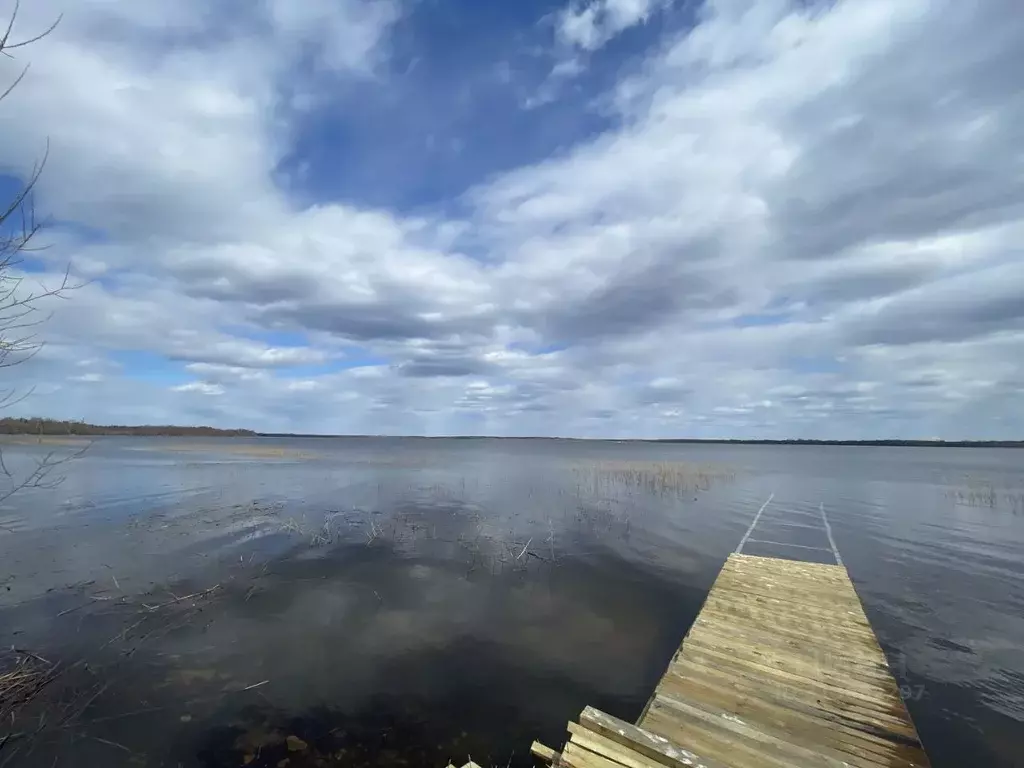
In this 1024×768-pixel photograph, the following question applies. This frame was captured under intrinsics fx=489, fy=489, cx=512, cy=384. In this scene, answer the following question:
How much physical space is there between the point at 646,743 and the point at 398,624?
10.6 m

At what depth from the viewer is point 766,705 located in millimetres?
8570

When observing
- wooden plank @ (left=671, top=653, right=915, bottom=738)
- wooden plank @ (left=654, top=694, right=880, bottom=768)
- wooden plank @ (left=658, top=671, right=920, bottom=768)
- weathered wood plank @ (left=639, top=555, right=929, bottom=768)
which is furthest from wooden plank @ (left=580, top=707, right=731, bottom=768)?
wooden plank @ (left=671, top=653, right=915, bottom=738)

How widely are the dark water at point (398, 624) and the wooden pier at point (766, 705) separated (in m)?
2.09

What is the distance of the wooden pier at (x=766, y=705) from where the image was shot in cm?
660

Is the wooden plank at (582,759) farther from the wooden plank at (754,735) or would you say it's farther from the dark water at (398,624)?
the dark water at (398,624)

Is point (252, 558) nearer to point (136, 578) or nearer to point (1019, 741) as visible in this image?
point (136, 578)

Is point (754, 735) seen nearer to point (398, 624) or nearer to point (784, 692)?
point (784, 692)

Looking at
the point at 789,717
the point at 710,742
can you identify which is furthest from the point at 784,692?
the point at 710,742

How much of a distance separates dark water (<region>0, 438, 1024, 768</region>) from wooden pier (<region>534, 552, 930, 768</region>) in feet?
6.86

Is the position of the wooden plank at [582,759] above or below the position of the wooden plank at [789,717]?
above

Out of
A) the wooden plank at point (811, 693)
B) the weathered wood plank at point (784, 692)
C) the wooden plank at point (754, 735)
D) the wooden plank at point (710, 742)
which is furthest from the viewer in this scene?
the wooden plank at point (811, 693)

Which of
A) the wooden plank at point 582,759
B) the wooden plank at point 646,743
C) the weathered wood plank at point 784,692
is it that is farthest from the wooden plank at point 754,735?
the wooden plank at point 582,759

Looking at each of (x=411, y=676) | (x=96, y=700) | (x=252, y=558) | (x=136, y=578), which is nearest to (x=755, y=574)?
(x=411, y=676)

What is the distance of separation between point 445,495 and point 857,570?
29.8 meters
